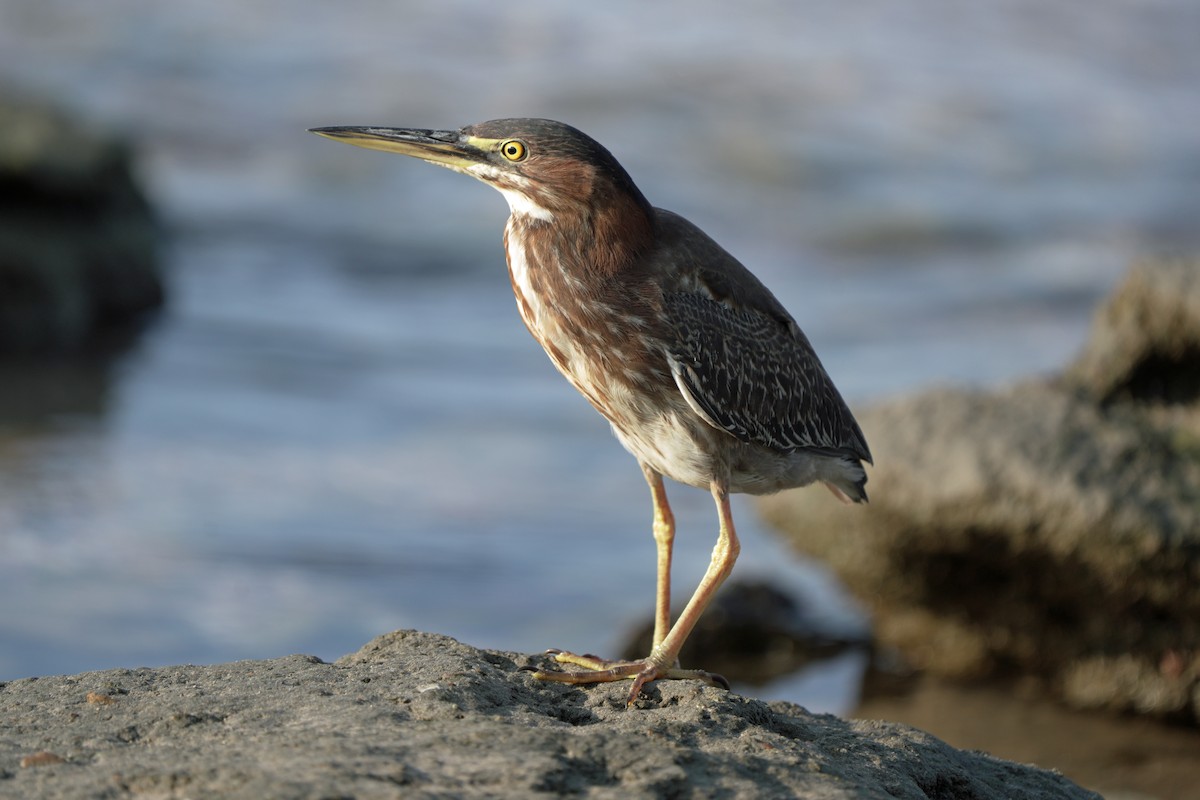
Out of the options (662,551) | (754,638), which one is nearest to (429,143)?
(662,551)

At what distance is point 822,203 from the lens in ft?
64.9

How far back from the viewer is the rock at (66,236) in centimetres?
1330

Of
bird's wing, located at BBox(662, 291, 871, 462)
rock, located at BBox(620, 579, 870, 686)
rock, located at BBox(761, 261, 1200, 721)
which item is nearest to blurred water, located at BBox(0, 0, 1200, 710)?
rock, located at BBox(620, 579, 870, 686)

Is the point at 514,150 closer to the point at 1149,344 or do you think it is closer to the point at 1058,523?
the point at 1058,523

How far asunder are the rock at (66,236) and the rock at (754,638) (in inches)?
279

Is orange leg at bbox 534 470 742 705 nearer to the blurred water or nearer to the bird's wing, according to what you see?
the bird's wing

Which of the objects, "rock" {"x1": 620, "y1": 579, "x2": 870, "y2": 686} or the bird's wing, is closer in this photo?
the bird's wing

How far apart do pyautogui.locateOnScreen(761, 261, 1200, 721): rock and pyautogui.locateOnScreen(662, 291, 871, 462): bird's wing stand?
6.74 feet

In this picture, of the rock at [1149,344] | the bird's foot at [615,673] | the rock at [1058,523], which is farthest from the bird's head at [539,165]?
the rock at [1149,344]

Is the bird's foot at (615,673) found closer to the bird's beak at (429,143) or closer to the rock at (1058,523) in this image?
the bird's beak at (429,143)

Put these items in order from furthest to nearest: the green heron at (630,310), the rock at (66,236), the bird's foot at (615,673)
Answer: the rock at (66,236) < the green heron at (630,310) < the bird's foot at (615,673)

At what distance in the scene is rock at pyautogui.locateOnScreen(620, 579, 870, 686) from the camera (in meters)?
8.88

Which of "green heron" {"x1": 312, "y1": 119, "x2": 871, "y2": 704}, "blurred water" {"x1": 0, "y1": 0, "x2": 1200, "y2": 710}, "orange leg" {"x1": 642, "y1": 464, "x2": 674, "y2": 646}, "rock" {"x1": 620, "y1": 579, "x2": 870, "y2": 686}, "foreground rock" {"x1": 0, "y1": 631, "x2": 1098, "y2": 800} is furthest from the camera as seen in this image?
"blurred water" {"x1": 0, "y1": 0, "x2": 1200, "y2": 710}

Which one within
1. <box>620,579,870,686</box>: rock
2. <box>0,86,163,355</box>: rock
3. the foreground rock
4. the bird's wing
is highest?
<box>0,86,163,355</box>: rock
